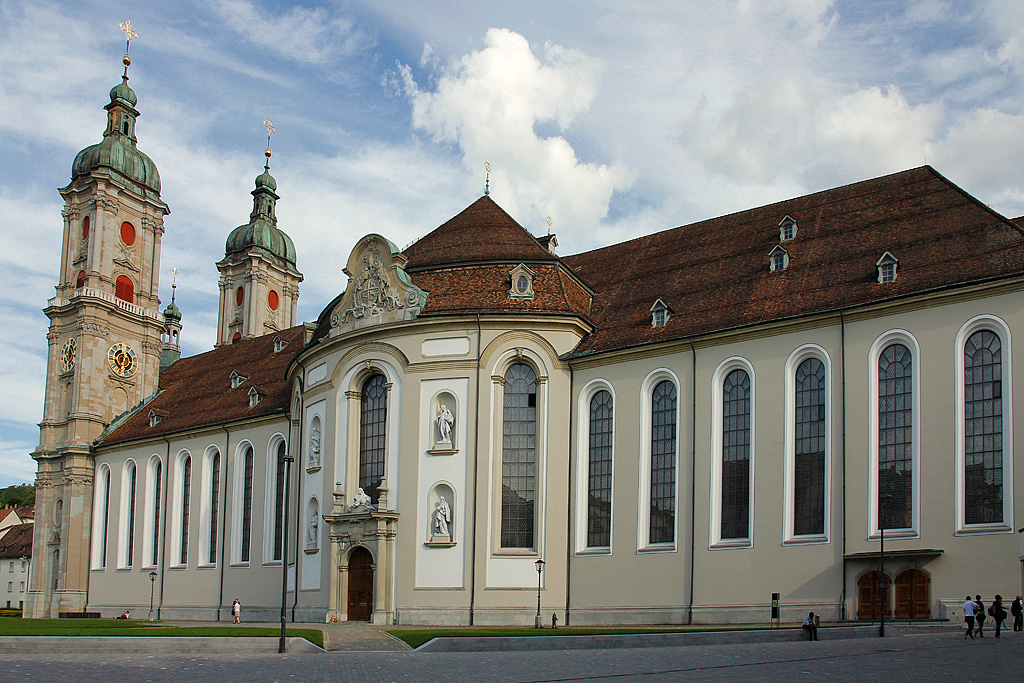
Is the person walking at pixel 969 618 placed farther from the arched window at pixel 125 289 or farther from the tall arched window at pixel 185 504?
the arched window at pixel 125 289

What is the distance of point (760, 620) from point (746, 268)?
14.3 metres

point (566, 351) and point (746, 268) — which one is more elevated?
point (746, 268)

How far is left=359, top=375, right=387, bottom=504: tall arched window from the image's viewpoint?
47344 millimetres

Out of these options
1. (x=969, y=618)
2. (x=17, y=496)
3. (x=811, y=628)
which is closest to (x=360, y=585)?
(x=811, y=628)

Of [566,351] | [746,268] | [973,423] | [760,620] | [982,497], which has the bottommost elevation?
[760,620]

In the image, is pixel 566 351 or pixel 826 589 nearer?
pixel 826 589

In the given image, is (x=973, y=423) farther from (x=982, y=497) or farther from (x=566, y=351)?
(x=566, y=351)

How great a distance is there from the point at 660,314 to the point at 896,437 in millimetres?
11266

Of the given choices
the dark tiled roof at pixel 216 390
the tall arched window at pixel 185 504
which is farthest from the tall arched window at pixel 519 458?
the tall arched window at pixel 185 504

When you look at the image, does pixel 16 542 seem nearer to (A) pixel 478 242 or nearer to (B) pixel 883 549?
(A) pixel 478 242

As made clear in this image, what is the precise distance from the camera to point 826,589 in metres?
36.7

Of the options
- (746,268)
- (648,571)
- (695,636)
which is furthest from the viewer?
(746,268)

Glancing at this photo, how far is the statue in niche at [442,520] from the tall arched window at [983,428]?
782 inches

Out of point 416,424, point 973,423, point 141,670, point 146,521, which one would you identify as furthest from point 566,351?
point 146,521
